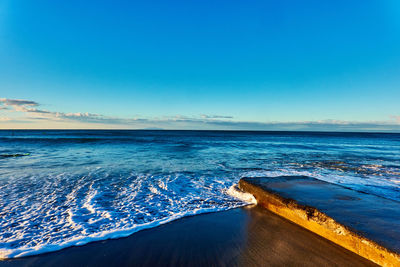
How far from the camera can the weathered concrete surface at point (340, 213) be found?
247cm

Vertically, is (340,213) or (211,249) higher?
(340,213)

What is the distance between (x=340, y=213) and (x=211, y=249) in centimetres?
234

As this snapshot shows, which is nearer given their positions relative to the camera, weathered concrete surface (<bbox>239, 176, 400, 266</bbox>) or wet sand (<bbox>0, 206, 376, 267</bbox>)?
weathered concrete surface (<bbox>239, 176, 400, 266</bbox>)

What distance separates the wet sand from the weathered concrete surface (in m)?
0.17

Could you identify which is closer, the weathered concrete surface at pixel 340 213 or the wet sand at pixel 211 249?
the weathered concrete surface at pixel 340 213

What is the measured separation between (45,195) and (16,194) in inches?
32.4

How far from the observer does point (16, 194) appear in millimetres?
5164

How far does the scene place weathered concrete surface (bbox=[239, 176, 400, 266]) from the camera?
2473mm

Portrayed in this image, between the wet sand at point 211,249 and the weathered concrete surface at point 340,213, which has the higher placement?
the weathered concrete surface at point 340,213

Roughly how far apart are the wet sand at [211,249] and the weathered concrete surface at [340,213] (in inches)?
6.8

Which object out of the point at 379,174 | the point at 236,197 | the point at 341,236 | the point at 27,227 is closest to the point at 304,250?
the point at 341,236

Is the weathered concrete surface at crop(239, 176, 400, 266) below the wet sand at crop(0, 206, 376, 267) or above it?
above

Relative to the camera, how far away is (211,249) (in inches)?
113

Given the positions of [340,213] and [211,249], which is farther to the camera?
[340,213]
